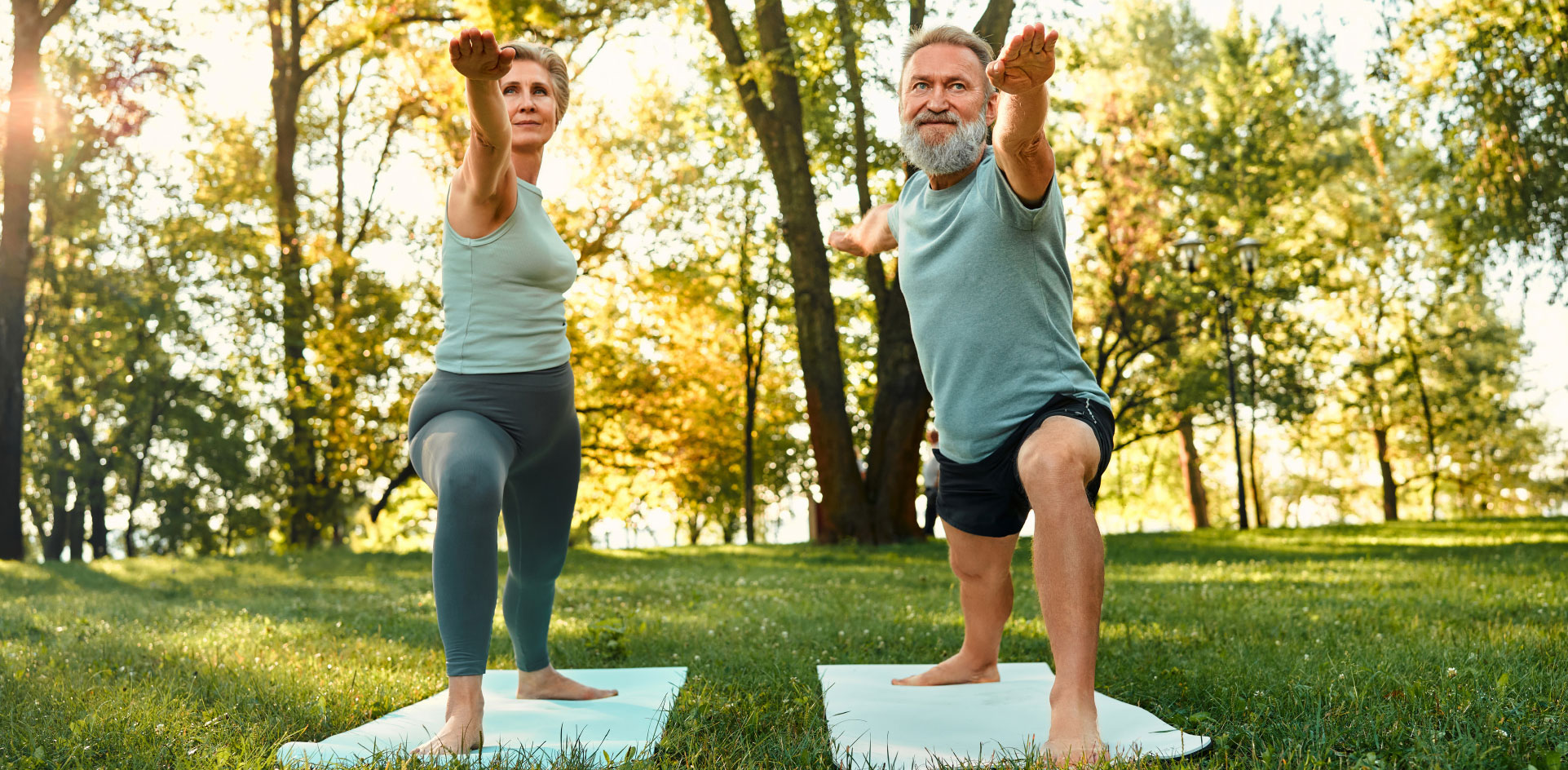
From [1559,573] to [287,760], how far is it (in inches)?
324

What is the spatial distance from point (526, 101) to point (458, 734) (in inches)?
81.6

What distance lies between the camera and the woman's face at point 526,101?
3.71 metres

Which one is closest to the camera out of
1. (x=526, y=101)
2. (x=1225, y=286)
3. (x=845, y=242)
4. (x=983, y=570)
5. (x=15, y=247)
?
(x=526, y=101)

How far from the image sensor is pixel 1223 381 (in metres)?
23.7

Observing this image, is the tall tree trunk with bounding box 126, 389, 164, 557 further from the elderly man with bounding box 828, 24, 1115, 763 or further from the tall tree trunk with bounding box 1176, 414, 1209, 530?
the elderly man with bounding box 828, 24, 1115, 763

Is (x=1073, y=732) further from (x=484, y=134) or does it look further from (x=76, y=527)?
(x=76, y=527)

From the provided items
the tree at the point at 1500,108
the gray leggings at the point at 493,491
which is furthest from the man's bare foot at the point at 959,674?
the tree at the point at 1500,108

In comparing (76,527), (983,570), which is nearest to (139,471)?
(76,527)

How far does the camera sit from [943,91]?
3490 millimetres

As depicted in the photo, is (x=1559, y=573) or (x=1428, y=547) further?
(x=1428, y=547)

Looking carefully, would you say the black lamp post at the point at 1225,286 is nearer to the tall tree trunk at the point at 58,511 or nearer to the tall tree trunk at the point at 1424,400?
the tall tree trunk at the point at 1424,400

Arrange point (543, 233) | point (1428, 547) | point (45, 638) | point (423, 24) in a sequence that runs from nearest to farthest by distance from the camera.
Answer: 1. point (543, 233)
2. point (45, 638)
3. point (1428, 547)
4. point (423, 24)

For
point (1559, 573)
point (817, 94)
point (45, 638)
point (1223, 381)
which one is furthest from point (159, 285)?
point (1559, 573)

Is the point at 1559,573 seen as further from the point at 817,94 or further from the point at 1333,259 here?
the point at 1333,259
